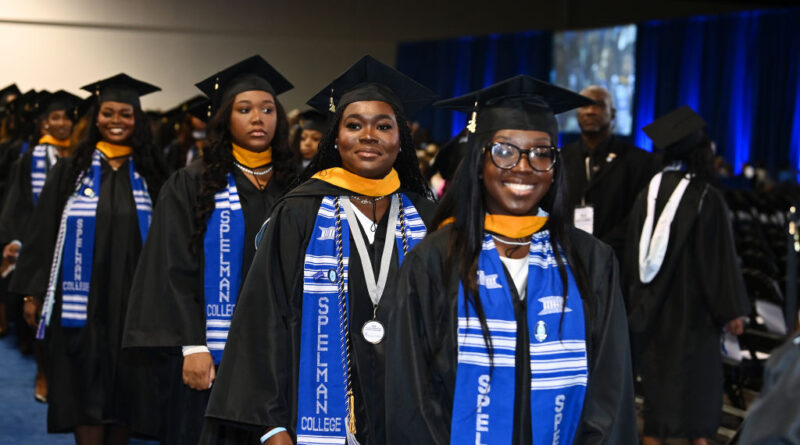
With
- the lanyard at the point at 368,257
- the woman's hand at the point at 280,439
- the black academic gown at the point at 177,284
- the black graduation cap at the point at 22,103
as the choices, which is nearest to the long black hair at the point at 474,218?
the lanyard at the point at 368,257

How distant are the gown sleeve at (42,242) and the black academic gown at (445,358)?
119 inches

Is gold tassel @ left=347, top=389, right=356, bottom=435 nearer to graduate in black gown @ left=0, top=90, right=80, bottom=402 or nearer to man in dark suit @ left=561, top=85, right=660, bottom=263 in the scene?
man in dark suit @ left=561, top=85, right=660, bottom=263

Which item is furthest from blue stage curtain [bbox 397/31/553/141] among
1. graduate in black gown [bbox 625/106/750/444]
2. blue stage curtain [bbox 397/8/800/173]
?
graduate in black gown [bbox 625/106/750/444]

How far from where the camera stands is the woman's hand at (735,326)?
4863 millimetres

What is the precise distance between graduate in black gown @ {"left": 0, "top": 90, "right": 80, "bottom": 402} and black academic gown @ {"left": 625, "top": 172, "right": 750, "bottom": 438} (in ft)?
12.5

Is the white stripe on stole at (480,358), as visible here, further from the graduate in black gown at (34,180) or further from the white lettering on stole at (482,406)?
the graduate in black gown at (34,180)

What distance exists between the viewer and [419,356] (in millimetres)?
2297

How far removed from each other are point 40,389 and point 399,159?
13.6ft

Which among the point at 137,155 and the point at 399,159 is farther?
the point at 137,155

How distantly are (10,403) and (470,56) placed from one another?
1405 cm

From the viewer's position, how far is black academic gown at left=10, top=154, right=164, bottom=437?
456 centimetres

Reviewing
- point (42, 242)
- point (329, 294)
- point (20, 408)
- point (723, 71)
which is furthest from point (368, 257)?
point (723, 71)

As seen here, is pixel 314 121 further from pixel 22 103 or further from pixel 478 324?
pixel 22 103

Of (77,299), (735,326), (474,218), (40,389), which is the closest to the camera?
(474,218)
